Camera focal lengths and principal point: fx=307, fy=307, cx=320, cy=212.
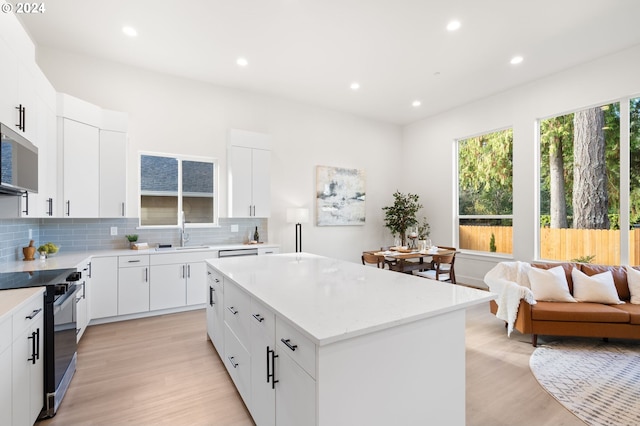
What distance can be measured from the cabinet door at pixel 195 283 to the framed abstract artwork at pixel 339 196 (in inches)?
96.2

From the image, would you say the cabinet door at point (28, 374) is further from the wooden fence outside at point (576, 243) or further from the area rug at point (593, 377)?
the wooden fence outside at point (576, 243)

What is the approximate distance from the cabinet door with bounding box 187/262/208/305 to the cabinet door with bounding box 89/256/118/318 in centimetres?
85

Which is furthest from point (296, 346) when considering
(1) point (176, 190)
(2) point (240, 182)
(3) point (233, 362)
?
(1) point (176, 190)

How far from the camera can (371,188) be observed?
685cm

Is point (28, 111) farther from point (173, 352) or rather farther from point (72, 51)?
point (173, 352)

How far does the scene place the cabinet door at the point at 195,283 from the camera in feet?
14.0

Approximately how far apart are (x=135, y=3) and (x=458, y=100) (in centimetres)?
523

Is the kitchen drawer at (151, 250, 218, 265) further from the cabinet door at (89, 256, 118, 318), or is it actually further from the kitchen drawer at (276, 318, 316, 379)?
the kitchen drawer at (276, 318, 316, 379)

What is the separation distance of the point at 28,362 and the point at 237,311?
3.86 feet

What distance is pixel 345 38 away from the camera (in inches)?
147

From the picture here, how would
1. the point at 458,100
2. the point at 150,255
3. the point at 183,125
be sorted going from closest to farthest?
the point at 150,255, the point at 183,125, the point at 458,100

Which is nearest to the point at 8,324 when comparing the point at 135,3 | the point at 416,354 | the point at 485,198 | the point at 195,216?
the point at 416,354

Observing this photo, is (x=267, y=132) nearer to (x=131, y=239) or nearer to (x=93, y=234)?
(x=131, y=239)

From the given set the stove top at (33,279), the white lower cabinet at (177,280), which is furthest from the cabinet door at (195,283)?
the stove top at (33,279)
